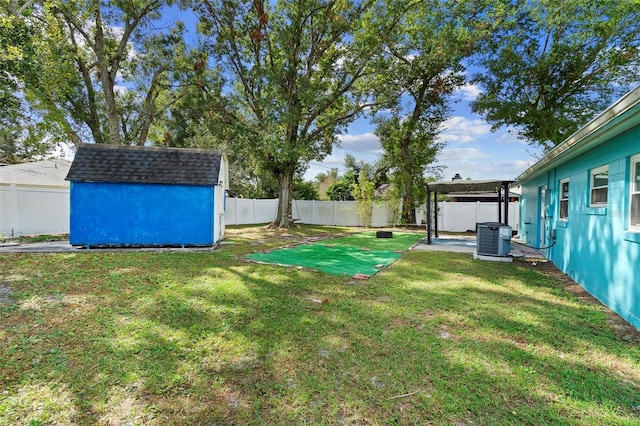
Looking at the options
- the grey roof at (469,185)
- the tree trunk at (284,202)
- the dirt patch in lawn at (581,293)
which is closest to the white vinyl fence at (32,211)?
the tree trunk at (284,202)

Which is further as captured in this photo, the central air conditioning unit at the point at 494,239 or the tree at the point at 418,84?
the tree at the point at 418,84

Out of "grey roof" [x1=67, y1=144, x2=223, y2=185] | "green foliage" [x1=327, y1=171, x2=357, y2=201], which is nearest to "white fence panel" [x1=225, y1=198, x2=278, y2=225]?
"grey roof" [x1=67, y1=144, x2=223, y2=185]

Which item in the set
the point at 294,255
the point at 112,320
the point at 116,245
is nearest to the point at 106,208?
the point at 116,245

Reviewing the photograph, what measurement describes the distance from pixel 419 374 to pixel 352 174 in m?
27.5

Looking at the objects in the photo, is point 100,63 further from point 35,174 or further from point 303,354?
point 303,354

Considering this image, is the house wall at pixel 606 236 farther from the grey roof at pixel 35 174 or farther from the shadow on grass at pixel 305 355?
the grey roof at pixel 35 174

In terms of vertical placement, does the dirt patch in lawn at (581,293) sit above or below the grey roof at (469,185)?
below

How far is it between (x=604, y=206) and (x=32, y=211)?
16059mm

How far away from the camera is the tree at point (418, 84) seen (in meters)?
13.6

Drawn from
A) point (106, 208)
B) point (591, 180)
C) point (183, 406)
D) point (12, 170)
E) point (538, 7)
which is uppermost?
point (538, 7)

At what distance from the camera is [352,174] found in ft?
96.7

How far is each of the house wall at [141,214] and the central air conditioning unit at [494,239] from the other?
7685 millimetres

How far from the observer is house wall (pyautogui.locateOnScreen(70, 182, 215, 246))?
8.30m

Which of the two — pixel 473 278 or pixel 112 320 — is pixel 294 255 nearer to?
pixel 473 278
